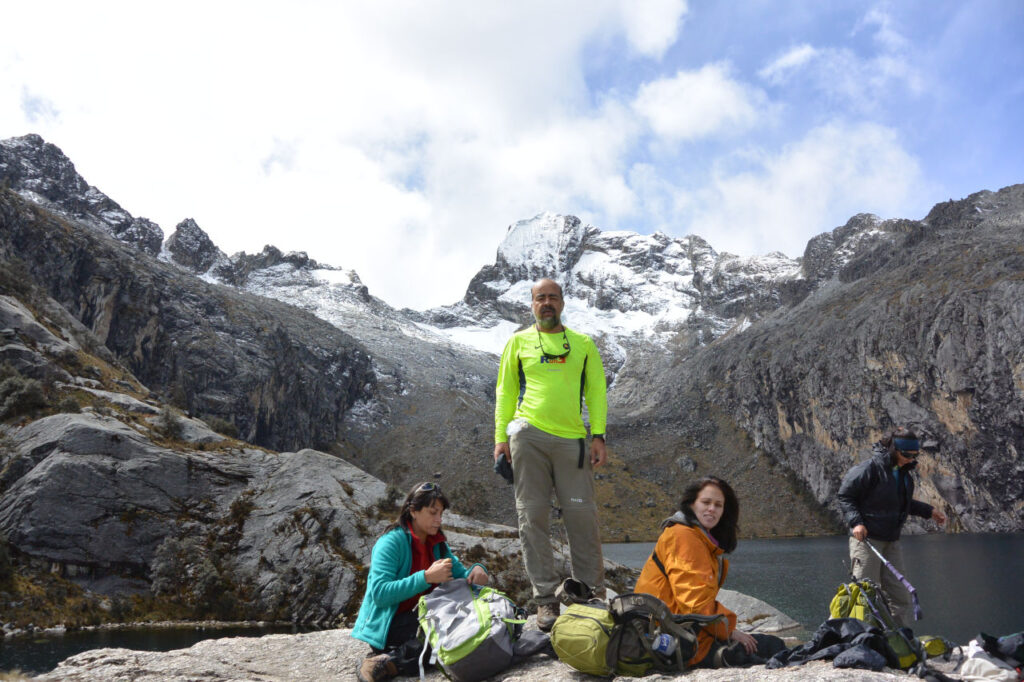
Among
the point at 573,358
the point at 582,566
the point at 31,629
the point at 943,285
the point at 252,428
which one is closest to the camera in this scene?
the point at 582,566

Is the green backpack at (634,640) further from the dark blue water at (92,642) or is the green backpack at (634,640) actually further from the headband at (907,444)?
the dark blue water at (92,642)

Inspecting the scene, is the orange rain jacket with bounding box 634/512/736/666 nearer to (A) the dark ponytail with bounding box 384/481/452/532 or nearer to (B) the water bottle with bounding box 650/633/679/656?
(B) the water bottle with bounding box 650/633/679/656

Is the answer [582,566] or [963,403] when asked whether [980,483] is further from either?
[582,566]

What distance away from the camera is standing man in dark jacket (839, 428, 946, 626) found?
27.8 feet

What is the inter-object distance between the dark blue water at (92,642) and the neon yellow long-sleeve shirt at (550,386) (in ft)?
71.9

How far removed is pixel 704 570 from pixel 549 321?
11.8 ft

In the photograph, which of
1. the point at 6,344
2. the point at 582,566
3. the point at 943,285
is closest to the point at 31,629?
the point at 6,344

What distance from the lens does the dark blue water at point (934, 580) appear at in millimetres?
36500

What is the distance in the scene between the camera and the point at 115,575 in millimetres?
31281

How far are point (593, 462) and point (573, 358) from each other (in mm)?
1352

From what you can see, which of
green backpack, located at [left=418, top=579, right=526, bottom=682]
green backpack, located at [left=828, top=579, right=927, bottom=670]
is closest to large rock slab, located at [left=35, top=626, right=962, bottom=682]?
green backpack, located at [left=418, top=579, right=526, bottom=682]

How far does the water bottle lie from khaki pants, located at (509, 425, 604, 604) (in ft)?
6.97

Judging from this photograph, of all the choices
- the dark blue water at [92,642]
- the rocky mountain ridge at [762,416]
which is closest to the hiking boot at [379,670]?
the dark blue water at [92,642]

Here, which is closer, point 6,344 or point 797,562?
point 6,344
